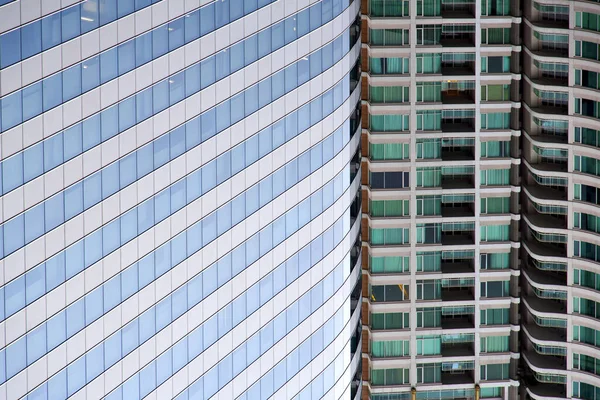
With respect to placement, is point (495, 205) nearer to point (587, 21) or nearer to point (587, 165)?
point (587, 165)

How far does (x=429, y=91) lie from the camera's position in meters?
97.1

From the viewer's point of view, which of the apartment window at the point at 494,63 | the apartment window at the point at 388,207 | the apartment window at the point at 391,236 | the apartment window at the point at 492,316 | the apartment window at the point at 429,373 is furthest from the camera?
the apartment window at the point at 492,316

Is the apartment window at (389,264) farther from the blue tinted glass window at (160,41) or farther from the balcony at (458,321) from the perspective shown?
the blue tinted glass window at (160,41)

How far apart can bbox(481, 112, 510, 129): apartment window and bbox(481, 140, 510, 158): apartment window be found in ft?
4.26

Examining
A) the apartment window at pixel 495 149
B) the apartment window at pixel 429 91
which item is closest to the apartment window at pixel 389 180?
the apartment window at pixel 429 91

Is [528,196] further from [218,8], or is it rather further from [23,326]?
[23,326]

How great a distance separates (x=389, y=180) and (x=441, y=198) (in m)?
4.90

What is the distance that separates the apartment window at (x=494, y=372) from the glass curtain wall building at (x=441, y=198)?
9 cm

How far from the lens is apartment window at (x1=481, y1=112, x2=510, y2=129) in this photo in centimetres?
9825

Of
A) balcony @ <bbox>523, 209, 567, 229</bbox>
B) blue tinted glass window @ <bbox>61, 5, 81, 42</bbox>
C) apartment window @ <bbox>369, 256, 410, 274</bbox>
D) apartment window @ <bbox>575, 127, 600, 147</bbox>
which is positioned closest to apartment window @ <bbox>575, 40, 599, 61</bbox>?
apartment window @ <bbox>575, 127, 600, 147</bbox>

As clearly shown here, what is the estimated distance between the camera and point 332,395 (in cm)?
8794

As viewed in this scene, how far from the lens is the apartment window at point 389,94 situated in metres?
96.8

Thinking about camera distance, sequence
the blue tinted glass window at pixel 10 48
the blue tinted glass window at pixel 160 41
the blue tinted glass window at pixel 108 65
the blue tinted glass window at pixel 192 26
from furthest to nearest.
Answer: the blue tinted glass window at pixel 192 26 → the blue tinted glass window at pixel 160 41 → the blue tinted glass window at pixel 108 65 → the blue tinted glass window at pixel 10 48

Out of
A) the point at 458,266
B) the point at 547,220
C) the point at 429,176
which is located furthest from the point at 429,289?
the point at 547,220
